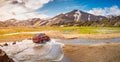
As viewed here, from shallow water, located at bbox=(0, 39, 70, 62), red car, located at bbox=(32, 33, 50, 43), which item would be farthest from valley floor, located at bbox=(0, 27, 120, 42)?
shallow water, located at bbox=(0, 39, 70, 62)

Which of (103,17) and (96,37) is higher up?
(103,17)

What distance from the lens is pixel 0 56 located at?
436 cm

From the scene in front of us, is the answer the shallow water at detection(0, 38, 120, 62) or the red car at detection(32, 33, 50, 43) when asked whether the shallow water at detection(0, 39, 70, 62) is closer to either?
the shallow water at detection(0, 38, 120, 62)

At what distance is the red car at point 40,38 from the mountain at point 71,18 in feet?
1.45

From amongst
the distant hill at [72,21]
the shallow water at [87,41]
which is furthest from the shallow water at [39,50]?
the distant hill at [72,21]

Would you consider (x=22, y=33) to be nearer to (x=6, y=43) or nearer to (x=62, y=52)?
(x=6, y=43)

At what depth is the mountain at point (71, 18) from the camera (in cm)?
705

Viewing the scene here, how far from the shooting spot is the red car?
6.66m

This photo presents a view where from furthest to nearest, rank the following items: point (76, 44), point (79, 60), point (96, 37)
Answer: point (96, 37) < point (76, 44) < point (79, 60)

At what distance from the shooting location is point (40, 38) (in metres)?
6.68

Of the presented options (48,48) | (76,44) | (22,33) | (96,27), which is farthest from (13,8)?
(96,27)

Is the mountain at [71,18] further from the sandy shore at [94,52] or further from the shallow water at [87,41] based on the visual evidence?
the sandy shore at [94,52]

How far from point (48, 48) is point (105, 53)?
5.04 feet

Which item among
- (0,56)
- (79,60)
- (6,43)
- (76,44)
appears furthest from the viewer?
(76,44)
